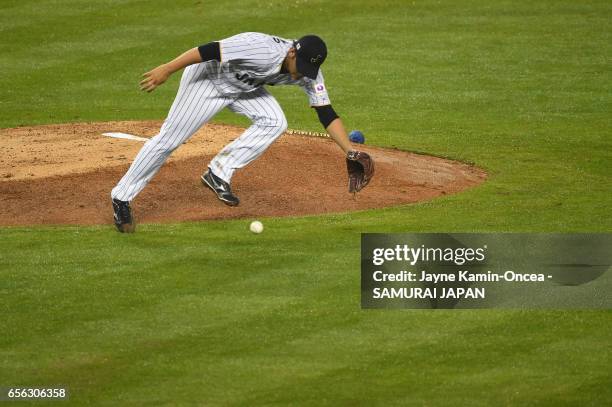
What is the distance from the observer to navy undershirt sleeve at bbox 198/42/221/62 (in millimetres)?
10141

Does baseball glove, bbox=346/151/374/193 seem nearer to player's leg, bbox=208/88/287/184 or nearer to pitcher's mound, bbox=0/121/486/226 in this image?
player's leg, bbox=208/88/287/184

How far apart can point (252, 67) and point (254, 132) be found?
741mm

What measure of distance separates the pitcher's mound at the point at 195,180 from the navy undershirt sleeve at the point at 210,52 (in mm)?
1722

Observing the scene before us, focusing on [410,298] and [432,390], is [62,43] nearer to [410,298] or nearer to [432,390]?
[410,298]

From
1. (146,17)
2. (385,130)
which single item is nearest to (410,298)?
(385,130)

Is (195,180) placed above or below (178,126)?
below

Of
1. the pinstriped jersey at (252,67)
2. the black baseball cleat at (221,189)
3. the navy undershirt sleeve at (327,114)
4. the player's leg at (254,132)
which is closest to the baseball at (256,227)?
the black baseball cleat at (221,189)

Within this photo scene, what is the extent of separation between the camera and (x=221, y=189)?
435 inches

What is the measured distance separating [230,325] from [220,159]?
2843 mm

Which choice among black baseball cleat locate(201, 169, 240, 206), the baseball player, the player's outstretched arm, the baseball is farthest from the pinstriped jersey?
the baseball

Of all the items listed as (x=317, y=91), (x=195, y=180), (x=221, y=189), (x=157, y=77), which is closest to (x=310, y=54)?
(x=317, y=91)

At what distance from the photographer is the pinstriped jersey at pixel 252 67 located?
10305 millimetres

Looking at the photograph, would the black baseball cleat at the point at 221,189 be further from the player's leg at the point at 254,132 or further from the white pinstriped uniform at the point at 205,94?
the white pinstriped uniform at the point at 205,94

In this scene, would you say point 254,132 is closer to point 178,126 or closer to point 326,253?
point 178,126
